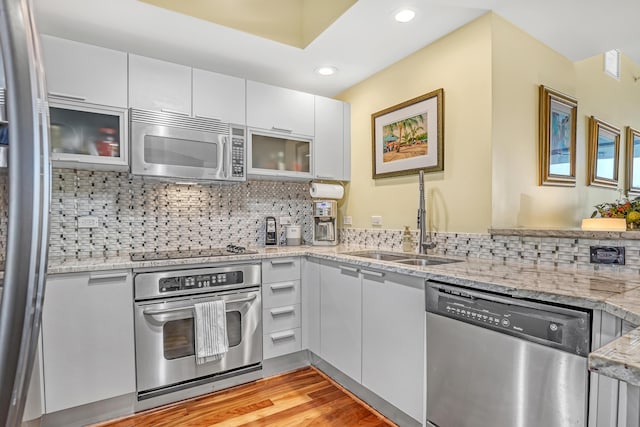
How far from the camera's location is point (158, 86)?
7.46ft

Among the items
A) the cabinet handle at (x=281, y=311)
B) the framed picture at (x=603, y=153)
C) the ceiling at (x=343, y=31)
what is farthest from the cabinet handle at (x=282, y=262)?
the framed picture at (x=603, y=153)

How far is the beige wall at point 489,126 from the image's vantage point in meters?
2.04

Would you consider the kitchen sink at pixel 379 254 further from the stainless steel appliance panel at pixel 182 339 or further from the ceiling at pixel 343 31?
the ceiling at pixel 343 31

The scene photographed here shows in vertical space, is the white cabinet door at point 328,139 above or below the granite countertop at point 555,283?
above

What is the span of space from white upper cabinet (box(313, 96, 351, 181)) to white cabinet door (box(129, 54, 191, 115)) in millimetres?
1062

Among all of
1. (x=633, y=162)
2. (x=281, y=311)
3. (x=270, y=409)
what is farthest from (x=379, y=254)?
(x=633, y=162)

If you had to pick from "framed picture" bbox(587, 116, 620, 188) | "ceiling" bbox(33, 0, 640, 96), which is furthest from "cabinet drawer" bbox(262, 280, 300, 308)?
"framed picture" bbox(587, 116, 620, 188)

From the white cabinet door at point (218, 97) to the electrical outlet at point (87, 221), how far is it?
970 mm

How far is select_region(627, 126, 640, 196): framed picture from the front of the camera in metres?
3.00

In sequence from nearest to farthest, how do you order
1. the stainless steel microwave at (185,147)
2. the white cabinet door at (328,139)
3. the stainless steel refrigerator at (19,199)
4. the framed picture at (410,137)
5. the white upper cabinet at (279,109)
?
the stainless steel refrigerator at (19,199), the stainless steel microwave at (185,147), the framed picture at (410,137), the white upper cabinet at (279,109), the white cabinet door at (328,139)

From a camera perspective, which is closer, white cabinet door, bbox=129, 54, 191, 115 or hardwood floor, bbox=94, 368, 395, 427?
hardwood floor, bbox=94, 368, 395, 427

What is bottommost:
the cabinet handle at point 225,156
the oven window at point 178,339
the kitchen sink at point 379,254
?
the oven window at point 178,339

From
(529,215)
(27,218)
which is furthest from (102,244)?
(529,215)

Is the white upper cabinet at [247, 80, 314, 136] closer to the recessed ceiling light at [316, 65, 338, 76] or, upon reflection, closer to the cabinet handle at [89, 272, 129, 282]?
the recessed ceiling light at [316, 65, 338, 76]
